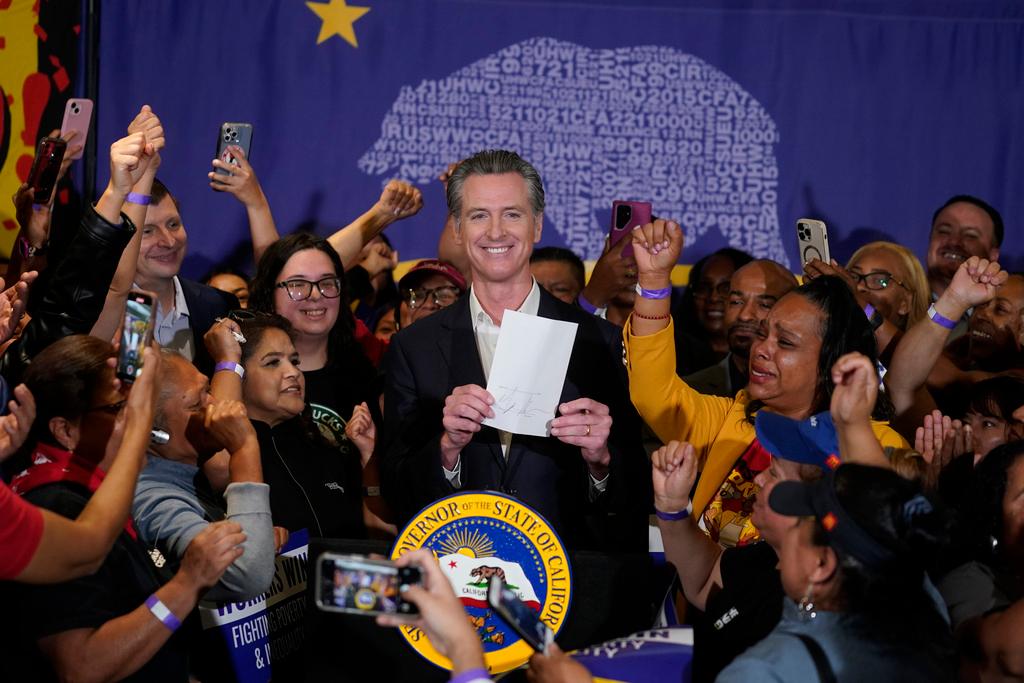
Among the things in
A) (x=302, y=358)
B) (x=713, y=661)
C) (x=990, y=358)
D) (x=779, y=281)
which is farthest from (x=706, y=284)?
(x=713, y=661)

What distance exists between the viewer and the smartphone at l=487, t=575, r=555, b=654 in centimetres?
209

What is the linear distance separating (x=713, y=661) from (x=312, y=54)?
4.16 m

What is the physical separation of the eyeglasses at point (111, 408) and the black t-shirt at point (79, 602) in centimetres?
22

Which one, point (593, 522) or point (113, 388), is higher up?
point (113, 388)

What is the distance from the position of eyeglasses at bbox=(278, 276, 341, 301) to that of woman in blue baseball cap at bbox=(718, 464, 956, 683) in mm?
2502

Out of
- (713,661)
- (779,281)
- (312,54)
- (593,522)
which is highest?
(312,54)

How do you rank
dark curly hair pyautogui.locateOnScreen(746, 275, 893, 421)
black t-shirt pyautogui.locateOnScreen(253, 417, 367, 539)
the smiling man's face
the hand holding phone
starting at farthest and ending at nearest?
the smiling man's face → black t-shirt pyautogui.locateOnScreen(253, 417, 367, 539) → dark curly hair pyautogui.locateOnScreen(746, 275, 893, 421) → the hand holding phone

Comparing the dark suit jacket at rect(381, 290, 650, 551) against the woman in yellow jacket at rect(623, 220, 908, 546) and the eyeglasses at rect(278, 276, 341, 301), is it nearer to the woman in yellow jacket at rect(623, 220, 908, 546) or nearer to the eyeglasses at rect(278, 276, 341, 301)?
the woman in yellow jacket at rect(623, 220, 908, 546)

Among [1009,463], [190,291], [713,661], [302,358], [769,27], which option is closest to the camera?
[713,661]

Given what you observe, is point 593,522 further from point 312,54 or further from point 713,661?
point 312,54

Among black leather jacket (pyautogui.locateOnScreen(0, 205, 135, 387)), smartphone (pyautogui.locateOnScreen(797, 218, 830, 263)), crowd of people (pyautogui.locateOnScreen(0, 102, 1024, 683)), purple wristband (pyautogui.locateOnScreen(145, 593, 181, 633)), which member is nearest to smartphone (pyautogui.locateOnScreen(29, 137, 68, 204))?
crowd of people (pyautogui.locateOnScreen(0, 102, 1024, 683))

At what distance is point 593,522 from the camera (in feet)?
10.3

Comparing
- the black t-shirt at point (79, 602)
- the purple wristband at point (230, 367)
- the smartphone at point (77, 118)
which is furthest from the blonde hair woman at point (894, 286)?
the black t-shirt at point (79, 602)
